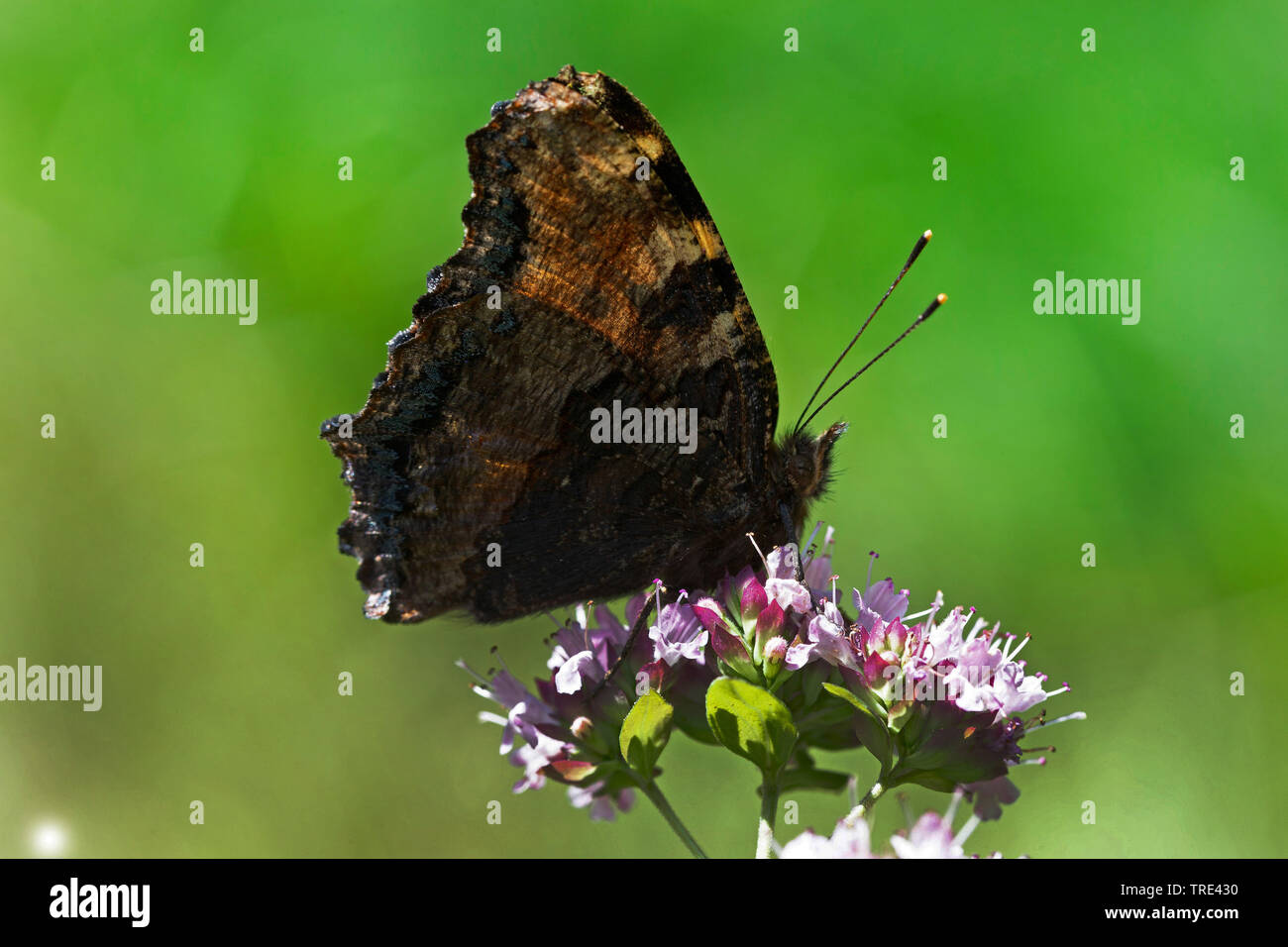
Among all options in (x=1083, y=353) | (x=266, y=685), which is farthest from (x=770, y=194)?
(x=266, y=685)

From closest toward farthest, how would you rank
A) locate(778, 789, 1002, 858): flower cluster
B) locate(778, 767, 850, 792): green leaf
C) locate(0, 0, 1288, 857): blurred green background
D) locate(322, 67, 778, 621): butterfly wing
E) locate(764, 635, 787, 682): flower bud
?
locate(778, 789, 1002, 858): flower cluster, locate(764, 635, 787, 682): flower bud, locate(322, 67, 778, 621): butterfly wing, locate(778, 767, 850, 792): green leaf, locate(0, 0, 1288, 857): blurred green background

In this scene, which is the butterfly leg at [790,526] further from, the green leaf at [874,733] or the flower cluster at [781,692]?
the green leaf at [874,733]

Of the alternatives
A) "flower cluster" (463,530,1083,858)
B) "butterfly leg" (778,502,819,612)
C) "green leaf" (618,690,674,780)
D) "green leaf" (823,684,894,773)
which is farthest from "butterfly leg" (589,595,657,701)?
"green leaf" (823,684,894,773)

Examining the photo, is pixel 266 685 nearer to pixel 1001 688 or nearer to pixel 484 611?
pixel 484 611

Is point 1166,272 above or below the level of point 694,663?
above

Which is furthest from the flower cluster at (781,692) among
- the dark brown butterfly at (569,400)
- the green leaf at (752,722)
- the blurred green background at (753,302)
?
the blurred green background at (753,302)

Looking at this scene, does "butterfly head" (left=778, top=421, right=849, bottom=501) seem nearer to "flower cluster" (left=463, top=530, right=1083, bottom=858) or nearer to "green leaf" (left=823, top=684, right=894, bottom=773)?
"flower cluster" (left=463, top=530, right=1083, bottom=858)
